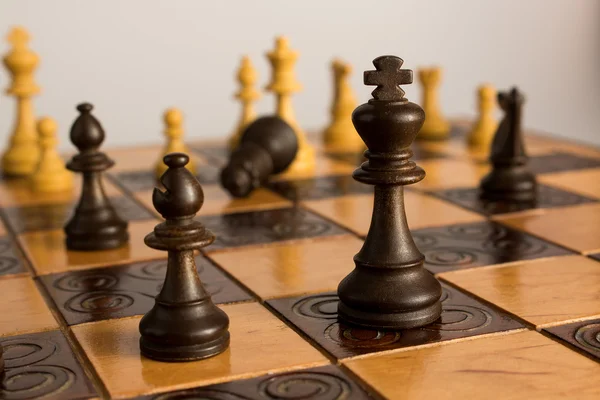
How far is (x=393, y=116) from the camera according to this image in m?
1.22

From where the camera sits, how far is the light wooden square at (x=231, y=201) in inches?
77.2

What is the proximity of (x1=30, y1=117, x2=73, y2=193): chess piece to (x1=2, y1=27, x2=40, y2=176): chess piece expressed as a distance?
0.44 ft

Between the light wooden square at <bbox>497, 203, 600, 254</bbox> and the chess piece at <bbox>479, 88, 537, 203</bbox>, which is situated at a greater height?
the chess piece at <bbox>479, 88, 537, 203</bbox>

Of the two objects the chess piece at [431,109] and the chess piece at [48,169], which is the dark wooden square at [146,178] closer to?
the chess piece at [48,169]

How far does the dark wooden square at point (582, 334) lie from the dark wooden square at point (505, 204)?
25.4 inches

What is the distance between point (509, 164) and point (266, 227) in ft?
1.82

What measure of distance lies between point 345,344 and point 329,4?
3.05m

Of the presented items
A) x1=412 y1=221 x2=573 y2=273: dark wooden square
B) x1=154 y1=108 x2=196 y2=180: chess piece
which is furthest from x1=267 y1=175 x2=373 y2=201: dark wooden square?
x1=412 y1=221 x2=573 y2=273: dark wooden square

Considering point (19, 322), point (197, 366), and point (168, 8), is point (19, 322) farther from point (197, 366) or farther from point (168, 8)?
point (168, 8)

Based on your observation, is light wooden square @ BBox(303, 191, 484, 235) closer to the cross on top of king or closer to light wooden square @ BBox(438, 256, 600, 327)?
light wooden square @ BBox(438, 256, 600, 327)

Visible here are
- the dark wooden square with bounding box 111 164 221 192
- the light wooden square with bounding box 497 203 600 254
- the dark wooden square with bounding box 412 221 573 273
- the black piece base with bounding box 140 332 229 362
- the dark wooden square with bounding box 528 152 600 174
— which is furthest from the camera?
the dark wooden square with bounding box 528 152 600 174

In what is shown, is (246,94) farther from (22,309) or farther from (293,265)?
(22,309)

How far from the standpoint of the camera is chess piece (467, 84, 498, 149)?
8.63 ft

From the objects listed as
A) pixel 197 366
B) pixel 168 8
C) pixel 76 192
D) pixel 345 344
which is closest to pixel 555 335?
pixel 345 344
